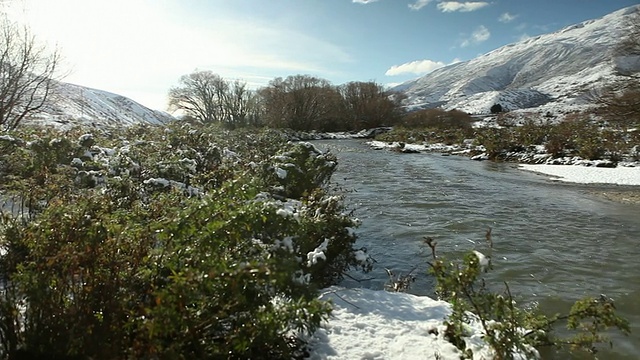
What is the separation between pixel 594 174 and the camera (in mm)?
14922

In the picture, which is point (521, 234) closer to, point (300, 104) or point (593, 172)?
point (593, 172)

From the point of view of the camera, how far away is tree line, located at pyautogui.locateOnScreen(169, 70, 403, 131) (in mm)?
58281

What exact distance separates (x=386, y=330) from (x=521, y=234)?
18.8 ft

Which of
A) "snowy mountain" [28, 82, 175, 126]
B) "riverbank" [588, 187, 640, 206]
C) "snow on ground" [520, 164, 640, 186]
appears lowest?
"riverbank" [588, 187, 640, 206]

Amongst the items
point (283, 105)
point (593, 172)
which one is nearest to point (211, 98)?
point (283, 105)

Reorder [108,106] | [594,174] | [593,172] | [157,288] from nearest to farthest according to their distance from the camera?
[157,288] → [594,174] → [593,172] → [108,106]

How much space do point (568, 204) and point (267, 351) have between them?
11.0 m

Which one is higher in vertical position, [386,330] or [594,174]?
[594,174]

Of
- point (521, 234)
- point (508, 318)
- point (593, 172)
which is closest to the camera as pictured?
point (508, 318)

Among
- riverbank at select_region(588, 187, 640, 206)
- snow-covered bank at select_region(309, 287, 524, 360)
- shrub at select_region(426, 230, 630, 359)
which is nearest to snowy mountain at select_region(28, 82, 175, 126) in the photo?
riverbank at select_region(588, 187, 640, 206)

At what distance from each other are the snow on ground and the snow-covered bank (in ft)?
42.7

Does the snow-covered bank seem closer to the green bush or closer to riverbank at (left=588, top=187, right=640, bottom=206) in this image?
the green bush

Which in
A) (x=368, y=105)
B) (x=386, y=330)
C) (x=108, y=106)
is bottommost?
(x=386, y=330)

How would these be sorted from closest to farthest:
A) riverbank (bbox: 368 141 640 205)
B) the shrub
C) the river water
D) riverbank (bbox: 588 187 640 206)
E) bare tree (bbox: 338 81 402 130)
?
the shrub
the river water
riverbank (bbox: 588 187 640 206)
riverbank (bbox: 368 141 640 205)
bare tree (bbox: 338 81 402 130)
